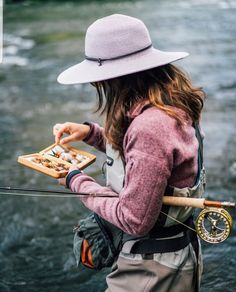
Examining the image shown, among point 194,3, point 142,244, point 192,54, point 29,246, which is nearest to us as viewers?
point 142,244

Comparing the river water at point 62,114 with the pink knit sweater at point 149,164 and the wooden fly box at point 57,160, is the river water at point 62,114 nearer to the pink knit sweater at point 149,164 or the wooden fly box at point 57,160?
the wooden fly box at point 57,160

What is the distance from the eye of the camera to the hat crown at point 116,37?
6.73 feet

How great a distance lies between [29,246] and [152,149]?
2.56 meters

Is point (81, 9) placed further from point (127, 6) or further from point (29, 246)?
point (29, 246)

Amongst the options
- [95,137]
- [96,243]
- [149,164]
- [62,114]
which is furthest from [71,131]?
[62,114]

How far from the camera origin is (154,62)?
2.04 meters

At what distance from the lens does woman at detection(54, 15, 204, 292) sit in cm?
194

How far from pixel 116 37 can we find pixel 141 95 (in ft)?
0.72

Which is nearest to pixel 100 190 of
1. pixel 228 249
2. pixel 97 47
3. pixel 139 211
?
pixel 139 211

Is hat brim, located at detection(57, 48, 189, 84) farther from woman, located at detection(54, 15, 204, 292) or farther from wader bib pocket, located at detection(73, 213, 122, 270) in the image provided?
wader bib pocket, located at detection(73, 213, 122, 270)

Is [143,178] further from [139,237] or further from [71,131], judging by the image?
[71,131]

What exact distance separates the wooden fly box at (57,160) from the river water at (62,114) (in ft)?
4.61

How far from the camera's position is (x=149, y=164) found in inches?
75.0

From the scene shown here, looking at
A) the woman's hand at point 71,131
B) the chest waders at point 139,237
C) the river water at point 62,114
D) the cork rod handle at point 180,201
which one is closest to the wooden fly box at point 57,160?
the woman's hand at point 71,131
